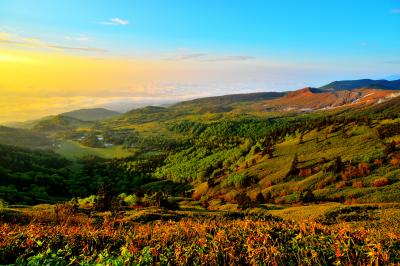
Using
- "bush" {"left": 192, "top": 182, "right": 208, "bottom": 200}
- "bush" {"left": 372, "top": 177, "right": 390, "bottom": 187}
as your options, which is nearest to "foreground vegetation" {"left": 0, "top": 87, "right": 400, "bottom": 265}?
"bush" {"left": 372, "top": 177, "right": 390, "bottom": 187}

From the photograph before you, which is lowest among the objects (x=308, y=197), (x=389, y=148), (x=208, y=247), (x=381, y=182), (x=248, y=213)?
(x=308, y=197)

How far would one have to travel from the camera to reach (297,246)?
1310cm

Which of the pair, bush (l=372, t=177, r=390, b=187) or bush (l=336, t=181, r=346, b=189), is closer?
bush (l=372, t=177, r=390, b=187)

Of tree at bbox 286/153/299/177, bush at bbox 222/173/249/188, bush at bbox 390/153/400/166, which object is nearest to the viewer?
bush at bbox 390/153/400/166

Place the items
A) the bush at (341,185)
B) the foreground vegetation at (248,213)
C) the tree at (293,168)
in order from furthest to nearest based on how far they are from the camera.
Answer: the tree at (293,168), the bush at (341,185), the foreground vegetation at (248,213)

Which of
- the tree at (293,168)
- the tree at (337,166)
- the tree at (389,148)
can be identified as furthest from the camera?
the tree at (293,168)

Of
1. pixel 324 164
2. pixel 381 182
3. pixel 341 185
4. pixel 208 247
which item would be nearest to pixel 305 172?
pixel 324 164

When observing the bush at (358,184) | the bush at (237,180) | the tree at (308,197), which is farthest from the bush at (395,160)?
the bush at (237,180)

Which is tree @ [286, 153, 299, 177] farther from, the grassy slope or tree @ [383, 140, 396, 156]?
tree @ [383, 140, 396, 156]

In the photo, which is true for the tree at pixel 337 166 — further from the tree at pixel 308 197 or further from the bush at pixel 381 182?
the tree at pixel 308 197

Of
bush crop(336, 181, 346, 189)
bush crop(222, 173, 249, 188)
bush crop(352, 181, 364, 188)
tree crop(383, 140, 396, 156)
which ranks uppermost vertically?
tree crop(383, 140, 396, 156)

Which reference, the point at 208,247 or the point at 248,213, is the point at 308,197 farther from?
the point at 208,247

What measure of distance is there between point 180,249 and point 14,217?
20.8m

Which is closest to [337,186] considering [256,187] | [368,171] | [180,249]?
[368,171]
